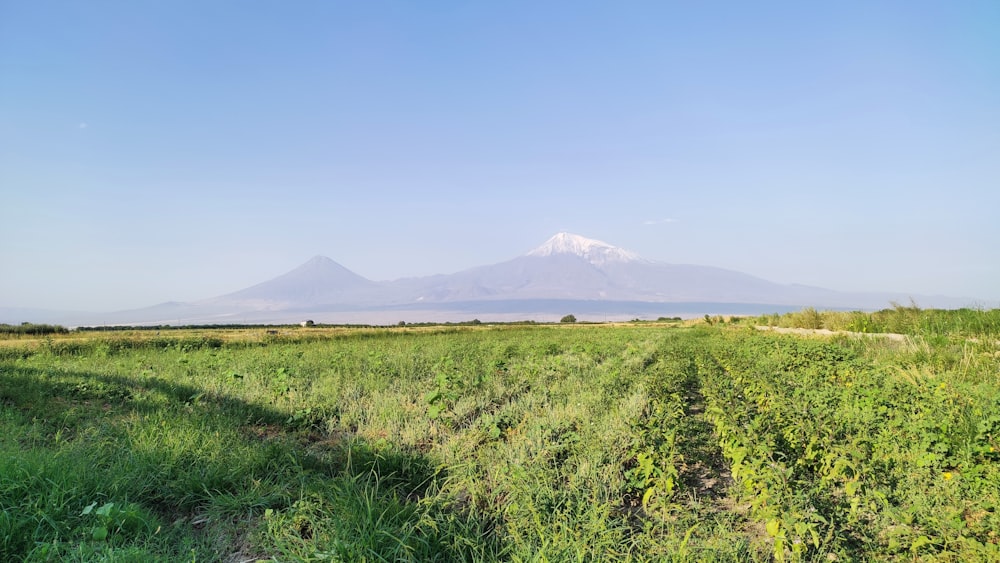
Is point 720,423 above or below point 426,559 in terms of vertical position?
above

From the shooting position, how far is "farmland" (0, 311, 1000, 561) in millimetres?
3512

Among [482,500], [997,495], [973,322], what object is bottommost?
[482,500]

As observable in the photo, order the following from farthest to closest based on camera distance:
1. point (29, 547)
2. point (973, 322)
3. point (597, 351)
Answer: point (597, 351) < point (973, 322) < point (29, 547)

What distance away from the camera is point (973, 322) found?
14.1m

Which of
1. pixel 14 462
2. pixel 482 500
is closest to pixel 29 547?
pixel 14 462

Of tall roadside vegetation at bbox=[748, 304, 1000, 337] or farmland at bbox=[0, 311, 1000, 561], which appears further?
tall roadside vegetation at bbox=[748, 304, 1000, 337]

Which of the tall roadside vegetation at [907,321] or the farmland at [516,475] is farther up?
the tall roadside vegetation at [907,321]

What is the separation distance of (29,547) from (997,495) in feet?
24.2

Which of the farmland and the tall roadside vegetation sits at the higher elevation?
the tall roadside vegetation

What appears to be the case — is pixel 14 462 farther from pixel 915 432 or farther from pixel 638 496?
pixel 915 432

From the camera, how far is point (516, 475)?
4.32 m

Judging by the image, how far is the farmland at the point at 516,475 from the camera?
351 cm

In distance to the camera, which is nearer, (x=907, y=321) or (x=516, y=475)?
(x=516, y=475)

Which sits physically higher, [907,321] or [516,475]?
[907,321]
